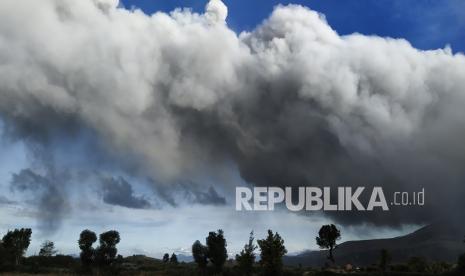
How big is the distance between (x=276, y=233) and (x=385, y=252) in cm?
3377

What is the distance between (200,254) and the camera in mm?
132125

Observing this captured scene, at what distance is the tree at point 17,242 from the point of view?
145625 mm

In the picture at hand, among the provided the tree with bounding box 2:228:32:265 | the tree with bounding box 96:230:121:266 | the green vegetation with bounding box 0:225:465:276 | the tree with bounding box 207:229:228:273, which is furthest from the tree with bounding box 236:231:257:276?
the tree with bounding box 2:228:32:265

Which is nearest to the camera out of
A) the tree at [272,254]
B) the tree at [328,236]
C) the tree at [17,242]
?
the tree at [272,254]

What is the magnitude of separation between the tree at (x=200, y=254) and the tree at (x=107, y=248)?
2342 centimetres

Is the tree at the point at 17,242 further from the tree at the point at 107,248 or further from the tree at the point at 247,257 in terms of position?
the tree at the point at 247,257

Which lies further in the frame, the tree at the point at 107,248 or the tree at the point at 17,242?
the tree at the point at 17,242

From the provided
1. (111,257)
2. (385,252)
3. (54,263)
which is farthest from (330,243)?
(54,263)

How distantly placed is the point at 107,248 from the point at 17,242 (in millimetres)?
35313

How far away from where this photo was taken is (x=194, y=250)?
133875 millimetres

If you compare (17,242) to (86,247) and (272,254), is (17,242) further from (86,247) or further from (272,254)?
(272,254)

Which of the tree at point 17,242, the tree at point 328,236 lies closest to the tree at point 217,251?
the tree at point 328,236

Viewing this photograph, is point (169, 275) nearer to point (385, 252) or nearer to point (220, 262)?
point (220, 262)

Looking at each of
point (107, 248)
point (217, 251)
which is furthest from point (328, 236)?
point (107, 248)
